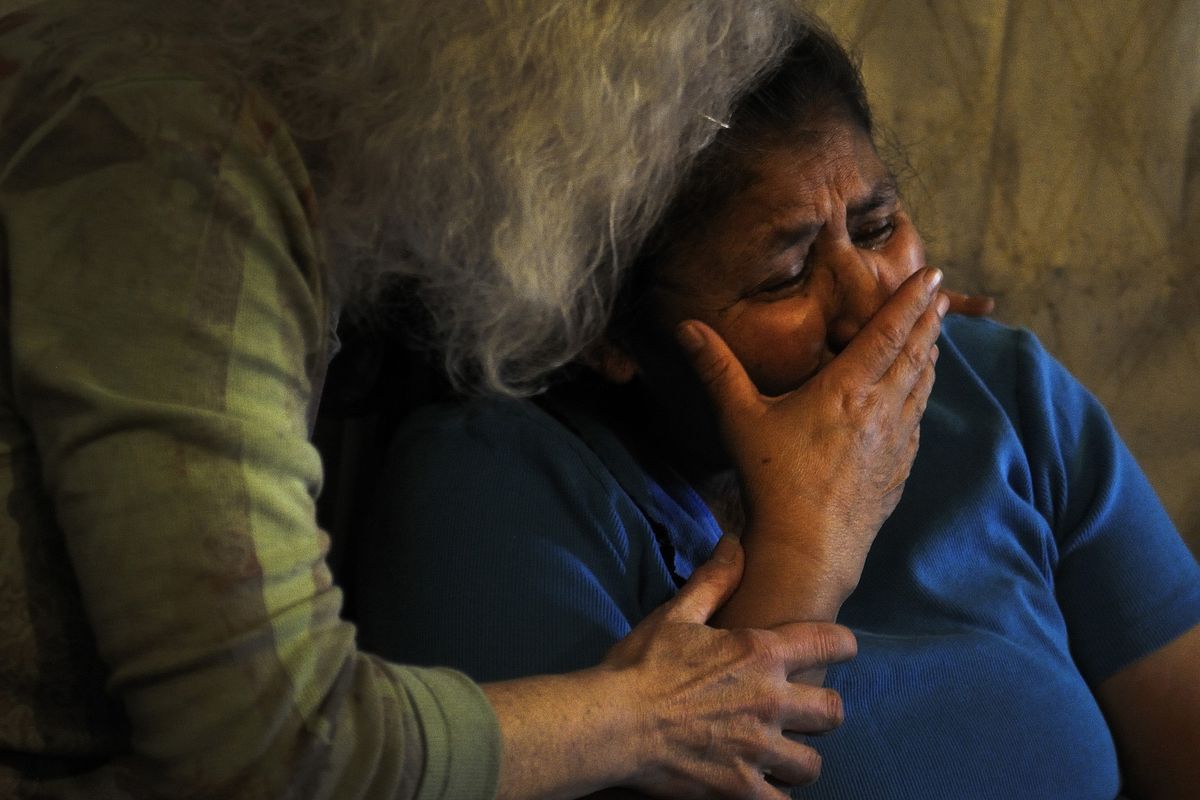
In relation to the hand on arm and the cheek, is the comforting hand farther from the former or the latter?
the cheek

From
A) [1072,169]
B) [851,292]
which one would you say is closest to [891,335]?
[851,292]

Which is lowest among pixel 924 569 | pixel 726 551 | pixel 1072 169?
pixel 924 569

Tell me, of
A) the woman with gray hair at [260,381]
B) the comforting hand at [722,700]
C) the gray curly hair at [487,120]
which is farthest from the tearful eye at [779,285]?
the comforting hand at [722,700]

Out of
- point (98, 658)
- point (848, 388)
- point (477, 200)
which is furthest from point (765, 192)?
point (98, 658)

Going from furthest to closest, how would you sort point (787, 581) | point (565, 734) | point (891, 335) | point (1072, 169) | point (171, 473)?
1. point (1072, 169)
2. point (891, 335)
3. point (787, 581)
4. point (565, 734)
5. point (171, 473)

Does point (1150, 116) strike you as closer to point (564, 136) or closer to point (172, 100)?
point (564, 136)

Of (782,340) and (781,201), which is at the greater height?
(781,201)

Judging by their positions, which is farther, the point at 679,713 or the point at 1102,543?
the point at 1102,543

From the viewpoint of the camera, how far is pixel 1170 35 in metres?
1.86

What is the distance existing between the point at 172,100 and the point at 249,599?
0.33 meters

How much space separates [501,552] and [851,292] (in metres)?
0.43

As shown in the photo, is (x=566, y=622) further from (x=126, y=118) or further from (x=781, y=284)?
(x=126, y=118)

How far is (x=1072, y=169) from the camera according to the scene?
190cm

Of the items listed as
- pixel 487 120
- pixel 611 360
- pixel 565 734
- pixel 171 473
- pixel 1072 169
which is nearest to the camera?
pixel 171 473
